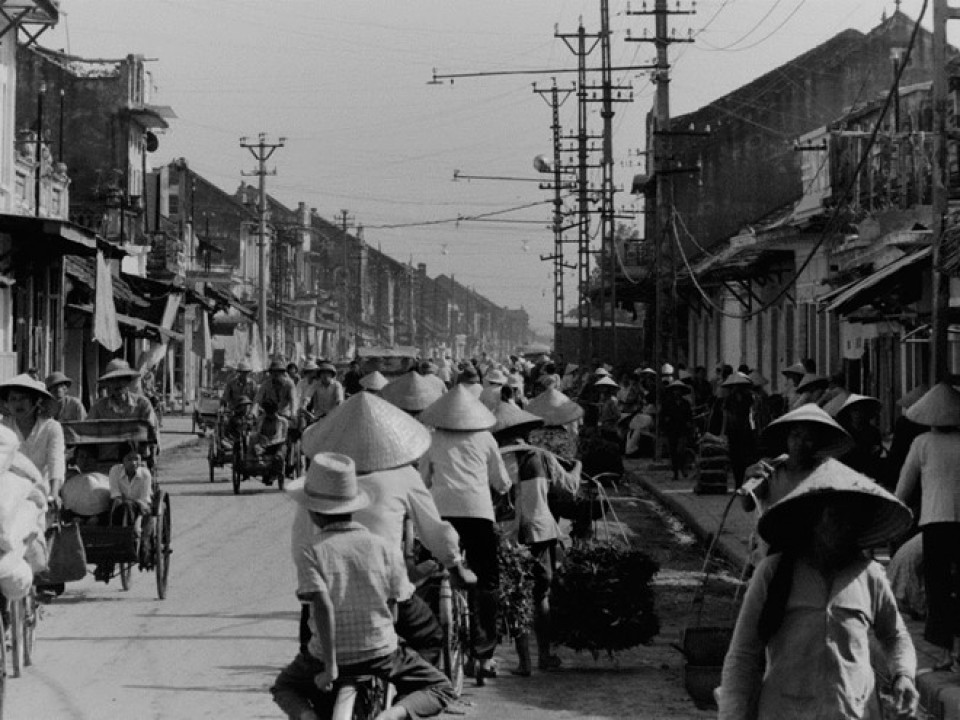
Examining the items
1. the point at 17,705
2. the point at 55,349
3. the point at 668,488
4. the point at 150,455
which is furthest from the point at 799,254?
the point at 17,705

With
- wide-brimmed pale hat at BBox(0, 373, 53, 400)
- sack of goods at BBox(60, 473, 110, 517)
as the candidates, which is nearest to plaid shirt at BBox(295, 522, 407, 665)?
wide-brimmed pale hat at BBox(0, 373, 53, 400)

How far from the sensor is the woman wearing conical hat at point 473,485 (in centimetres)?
1034

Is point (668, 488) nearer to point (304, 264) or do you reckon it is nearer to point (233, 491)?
point (233, 491)

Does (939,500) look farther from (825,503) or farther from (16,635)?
(825,503)

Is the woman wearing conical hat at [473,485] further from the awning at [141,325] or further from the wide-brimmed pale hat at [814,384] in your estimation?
the awning at [141,325]

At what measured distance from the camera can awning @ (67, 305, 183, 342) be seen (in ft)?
122

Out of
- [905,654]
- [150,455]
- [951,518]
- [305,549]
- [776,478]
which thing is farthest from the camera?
[150,455]

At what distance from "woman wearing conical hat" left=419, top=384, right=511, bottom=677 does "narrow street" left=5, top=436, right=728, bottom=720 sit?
45 centimetres

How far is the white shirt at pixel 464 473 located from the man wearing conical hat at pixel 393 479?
1.18 meters

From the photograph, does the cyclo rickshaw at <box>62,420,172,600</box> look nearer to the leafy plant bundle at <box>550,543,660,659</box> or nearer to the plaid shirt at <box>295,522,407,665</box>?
the leafy plant bundle at <box>550,543,660,659</box>

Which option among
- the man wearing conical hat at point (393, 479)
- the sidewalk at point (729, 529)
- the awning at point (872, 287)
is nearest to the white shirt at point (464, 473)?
the man wearing conical hat at point (393, 479)

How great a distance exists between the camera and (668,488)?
25.9m

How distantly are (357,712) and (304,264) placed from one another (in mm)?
111044

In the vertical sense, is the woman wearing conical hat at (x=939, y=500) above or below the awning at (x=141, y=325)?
below
